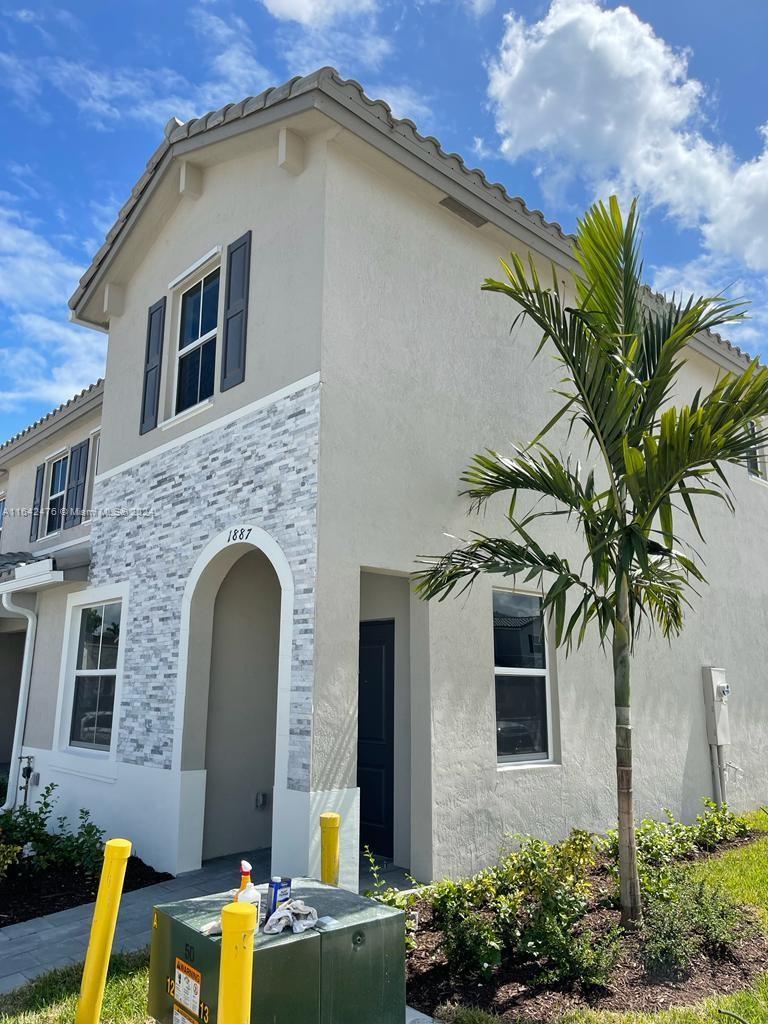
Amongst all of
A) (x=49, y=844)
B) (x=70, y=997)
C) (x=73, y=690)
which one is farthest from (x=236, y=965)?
(x=73, y=690)

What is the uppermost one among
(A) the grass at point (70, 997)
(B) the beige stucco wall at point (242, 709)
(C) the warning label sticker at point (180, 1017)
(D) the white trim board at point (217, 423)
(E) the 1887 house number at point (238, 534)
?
Result: (D) the white trim board at point (217, 423)

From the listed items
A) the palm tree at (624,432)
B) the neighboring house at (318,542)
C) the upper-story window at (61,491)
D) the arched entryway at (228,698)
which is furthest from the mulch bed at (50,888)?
the upper-story window at (61,491)

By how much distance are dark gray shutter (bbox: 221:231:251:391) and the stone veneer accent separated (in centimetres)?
58

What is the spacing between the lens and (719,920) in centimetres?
530

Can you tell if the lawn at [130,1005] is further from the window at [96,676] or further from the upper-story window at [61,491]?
the upper-story window at [61,491]

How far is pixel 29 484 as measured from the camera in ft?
50.8

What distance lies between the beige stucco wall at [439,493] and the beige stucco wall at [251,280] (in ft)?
0.98

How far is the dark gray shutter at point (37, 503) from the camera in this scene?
1453cm

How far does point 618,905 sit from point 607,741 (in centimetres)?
298

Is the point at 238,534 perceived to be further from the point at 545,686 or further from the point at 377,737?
the point at 545,686

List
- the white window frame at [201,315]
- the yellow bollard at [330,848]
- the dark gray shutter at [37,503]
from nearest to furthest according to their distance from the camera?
the yellow bollard at [330,848] < the white window frame at [201,315] < the dark gray shutter at [37,503]

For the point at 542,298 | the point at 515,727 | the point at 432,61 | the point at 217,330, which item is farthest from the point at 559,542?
the point at 432,61

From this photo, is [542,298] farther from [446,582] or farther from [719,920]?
[719,920]

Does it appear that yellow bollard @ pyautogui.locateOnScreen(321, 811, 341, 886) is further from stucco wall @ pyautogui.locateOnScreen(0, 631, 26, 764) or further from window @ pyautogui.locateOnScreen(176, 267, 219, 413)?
stucco wall @ pyautogui.locateOnScreen(0, 631, 26, 764)
